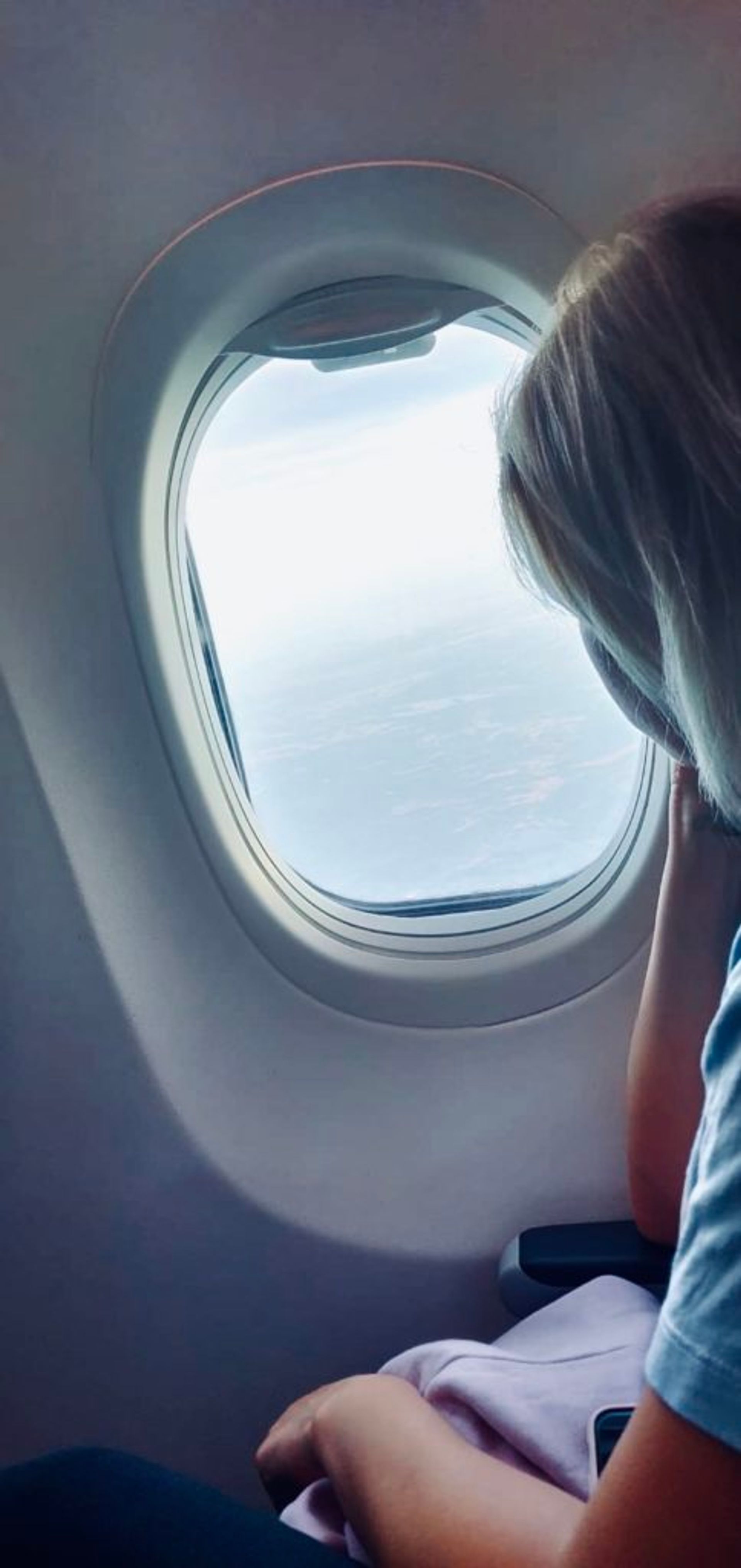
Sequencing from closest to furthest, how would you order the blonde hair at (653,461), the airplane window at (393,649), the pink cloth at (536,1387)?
1. the blonde hair at (653,461)
2. the pink cloth at (536,1387)
3. the airplane window at (393,649)

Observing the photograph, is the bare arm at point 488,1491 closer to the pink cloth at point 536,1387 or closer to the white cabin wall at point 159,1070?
the pink cloth at point 536,1387

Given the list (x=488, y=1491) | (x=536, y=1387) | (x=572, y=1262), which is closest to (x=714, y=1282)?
(x=488, y=1491)

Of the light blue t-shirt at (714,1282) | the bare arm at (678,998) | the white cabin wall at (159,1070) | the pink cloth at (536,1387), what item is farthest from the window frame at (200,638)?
the light blue t-shirt at (714,1282)

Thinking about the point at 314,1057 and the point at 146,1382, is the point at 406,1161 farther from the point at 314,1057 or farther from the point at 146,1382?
the point at 146,1382

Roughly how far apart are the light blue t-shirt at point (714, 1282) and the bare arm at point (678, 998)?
0.66 meters

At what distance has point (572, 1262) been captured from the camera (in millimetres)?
1437

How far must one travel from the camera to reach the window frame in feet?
4.46

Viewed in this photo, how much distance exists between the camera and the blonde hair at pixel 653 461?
2.62 feet

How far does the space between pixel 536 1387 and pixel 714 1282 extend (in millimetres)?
588

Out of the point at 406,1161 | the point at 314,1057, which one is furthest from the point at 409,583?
the point at 406,1161

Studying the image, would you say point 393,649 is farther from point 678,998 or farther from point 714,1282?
point 714,1282

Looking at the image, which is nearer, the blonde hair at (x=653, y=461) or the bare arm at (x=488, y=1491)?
the bare arm at (x=488, y=1491)

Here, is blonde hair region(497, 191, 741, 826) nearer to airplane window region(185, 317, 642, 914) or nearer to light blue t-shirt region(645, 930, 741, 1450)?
light blue t-shirt region(645, 930, 741, 1450)

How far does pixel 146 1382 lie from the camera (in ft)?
5.46
